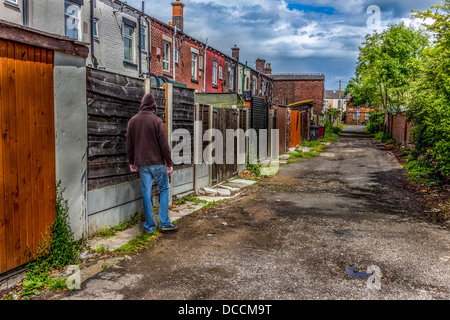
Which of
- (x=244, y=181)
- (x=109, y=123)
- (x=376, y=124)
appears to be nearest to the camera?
(x=109, y=123)

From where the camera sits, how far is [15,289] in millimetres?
3779

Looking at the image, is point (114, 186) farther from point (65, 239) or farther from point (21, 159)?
point (21, 159)

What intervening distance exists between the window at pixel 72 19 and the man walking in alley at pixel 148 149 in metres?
11.1

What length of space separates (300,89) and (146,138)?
5051 cm

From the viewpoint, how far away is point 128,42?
1905 centimetres

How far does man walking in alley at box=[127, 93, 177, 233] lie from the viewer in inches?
218

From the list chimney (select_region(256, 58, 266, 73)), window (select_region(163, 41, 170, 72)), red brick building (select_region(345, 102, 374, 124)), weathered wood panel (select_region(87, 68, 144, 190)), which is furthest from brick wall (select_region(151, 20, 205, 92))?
red brick building (select_region(345, 102, 374, 124))

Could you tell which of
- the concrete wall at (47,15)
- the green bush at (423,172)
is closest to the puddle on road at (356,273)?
the green bush at (423,172)

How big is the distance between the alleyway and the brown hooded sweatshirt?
1268 mm

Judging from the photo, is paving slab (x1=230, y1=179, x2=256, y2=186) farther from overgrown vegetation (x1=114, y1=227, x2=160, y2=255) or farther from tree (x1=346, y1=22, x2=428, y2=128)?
tree (x1=346, y1=22, x2=428, y2=128)

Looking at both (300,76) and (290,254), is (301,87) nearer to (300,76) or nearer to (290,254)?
(300,76)

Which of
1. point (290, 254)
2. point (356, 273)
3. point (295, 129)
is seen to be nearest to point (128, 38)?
point (295, 129)
